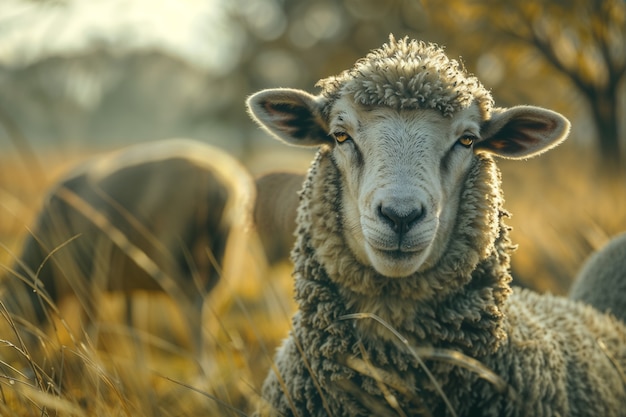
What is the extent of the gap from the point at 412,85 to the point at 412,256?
2.13 feet

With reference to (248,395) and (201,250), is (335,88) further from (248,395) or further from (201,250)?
(201,250)

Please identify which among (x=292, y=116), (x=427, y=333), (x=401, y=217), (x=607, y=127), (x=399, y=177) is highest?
(x=607, y=127)

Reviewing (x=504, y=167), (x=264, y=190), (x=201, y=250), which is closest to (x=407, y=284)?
(x=264, y=190)

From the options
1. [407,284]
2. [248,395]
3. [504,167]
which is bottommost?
[248,395]

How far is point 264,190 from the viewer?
133 inches

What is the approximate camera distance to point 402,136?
226 cm

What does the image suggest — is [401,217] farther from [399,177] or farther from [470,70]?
[470,70]

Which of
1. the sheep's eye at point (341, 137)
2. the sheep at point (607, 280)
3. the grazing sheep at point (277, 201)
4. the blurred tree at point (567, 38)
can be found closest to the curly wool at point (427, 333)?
the sheep's eye at point (341, 137)

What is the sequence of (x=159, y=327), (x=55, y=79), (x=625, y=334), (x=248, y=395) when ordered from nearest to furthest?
1. (x=248, y=395)
2. (x=625, y=334)
3. (x=159, y=327)
4. (x=55, y=79)

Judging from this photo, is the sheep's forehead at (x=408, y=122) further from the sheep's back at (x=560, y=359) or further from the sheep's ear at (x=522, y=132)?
the sheep's back at (x=560, y=359)

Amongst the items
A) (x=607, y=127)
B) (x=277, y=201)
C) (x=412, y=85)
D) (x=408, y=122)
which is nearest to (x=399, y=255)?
(x=408, y=122)

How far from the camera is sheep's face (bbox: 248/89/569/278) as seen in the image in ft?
6.89

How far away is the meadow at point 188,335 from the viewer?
214 cm

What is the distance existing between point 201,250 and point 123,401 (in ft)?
11.4
